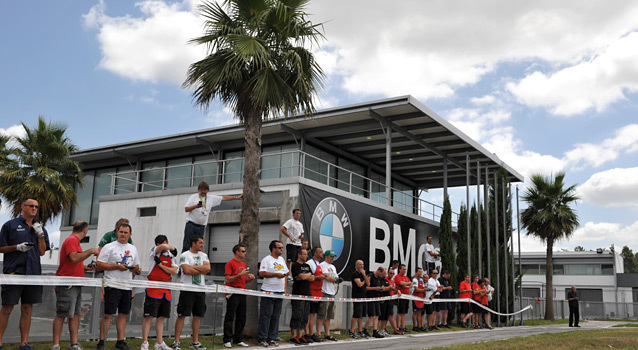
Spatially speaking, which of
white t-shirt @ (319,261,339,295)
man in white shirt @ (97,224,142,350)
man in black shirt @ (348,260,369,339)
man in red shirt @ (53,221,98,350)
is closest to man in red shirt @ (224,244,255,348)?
man in white shirt @ (97,224,142,350)

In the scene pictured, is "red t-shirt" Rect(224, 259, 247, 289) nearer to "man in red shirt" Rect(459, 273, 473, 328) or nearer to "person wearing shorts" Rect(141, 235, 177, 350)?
"person wearing shorts" Rect(141, 235, 177, 350)

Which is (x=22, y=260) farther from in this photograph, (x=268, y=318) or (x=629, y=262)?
(x=629, y=262)

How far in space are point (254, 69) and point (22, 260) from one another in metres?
6.11

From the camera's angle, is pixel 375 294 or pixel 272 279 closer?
pixel 272 279

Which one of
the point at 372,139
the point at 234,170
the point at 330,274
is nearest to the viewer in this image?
the point at 330,274

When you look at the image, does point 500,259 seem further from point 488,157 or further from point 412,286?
point 412,286

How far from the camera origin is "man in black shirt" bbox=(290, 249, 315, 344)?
34.3ft

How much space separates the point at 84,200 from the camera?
28188 millimetres

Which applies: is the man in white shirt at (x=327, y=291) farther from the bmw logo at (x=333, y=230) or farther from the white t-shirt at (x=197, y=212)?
the bmw logo at (x=333, y=230)

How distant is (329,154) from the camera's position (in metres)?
24.9

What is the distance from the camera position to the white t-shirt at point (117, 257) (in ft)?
25.3

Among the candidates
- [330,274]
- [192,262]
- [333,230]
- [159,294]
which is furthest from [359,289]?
[159,294]

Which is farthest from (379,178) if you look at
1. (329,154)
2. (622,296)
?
(622,296)

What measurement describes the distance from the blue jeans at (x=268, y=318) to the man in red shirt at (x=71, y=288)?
325cm
